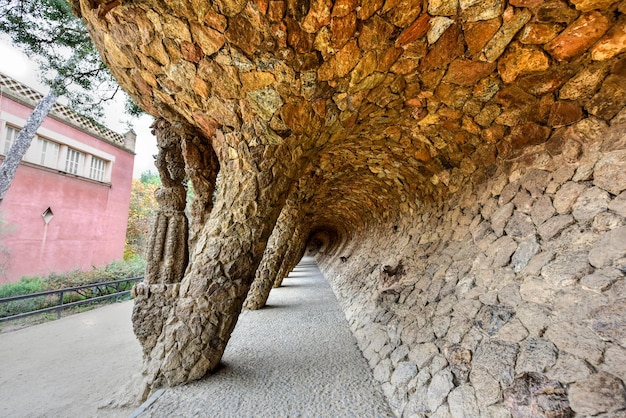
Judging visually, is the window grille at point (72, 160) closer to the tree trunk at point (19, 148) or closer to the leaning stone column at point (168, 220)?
the tree trunk at point (19, 148)

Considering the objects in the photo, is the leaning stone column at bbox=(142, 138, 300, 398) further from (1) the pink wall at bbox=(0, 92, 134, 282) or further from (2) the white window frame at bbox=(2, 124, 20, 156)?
(2) the white window frame at bbox=(2, 124, 20, 156)

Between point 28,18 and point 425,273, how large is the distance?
19.2ft

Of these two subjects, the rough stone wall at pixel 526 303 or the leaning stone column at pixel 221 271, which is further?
the leaning stone column at pixel 221 271

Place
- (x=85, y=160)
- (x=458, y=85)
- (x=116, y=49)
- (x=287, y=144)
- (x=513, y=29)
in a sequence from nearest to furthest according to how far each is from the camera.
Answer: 1. (x=513, y=29)
2. (x=116, y=49)
3. (x=458, y=85)
4. (x=287, y=144)
5. (x=85, y=160)

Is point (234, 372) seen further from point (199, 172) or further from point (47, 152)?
point (47, 152)

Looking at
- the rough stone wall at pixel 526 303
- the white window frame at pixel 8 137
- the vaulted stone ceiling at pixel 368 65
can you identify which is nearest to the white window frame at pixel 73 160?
the white window frame at pixel 8 137

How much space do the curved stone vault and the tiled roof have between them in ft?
15.5

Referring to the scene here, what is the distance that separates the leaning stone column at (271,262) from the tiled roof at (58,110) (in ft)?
13.6

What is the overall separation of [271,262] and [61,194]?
23.3 ft

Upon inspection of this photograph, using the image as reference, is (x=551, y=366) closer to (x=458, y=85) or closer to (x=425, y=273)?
(x=425, y=273)

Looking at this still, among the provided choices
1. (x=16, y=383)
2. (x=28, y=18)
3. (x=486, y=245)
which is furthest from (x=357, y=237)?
(x=28, y=18)

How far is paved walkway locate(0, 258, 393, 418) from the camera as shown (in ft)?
6.86

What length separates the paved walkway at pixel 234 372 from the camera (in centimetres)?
209

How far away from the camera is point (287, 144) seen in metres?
2.44
